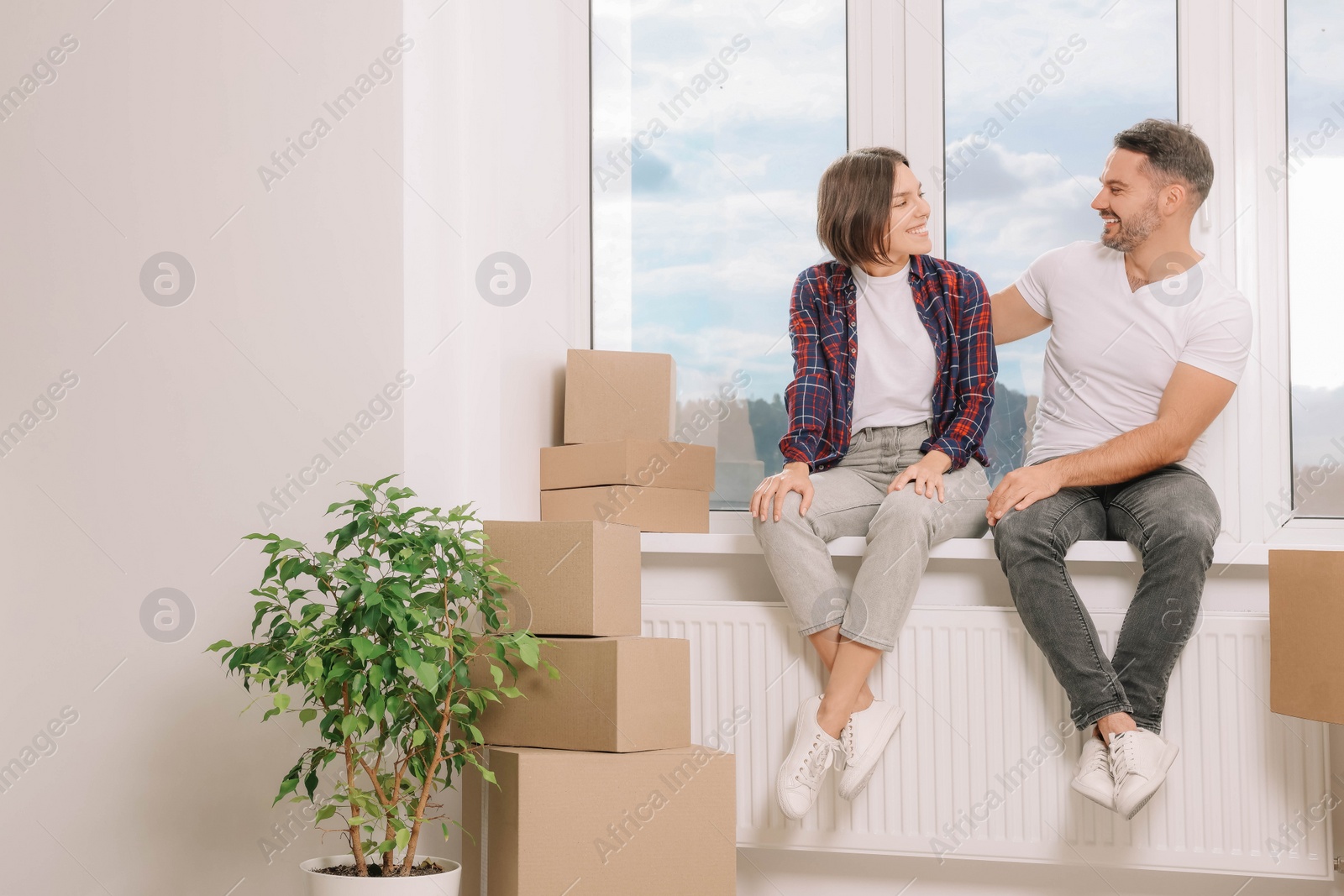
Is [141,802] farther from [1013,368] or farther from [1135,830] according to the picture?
[1013,368]

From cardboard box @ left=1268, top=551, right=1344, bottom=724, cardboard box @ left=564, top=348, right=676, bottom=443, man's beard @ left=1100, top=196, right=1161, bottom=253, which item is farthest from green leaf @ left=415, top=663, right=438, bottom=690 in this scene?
man's beard @ left=1100, top=196, right=1161, bottom=253

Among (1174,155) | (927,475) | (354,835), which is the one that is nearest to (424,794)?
(354,835)

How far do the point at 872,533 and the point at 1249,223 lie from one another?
0.98m

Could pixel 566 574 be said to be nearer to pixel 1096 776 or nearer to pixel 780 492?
pixel 780 492

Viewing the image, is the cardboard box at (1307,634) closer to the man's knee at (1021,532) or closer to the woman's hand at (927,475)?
the man's knee at (1021,532)

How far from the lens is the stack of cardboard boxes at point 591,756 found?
57.0 inches

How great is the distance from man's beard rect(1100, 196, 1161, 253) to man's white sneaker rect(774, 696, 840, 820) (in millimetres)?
1004

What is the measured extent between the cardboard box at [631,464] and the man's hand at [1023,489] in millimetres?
522

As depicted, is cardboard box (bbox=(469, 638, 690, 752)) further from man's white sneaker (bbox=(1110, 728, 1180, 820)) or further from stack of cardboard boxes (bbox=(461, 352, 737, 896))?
man's white sneaker (bbox=(1110, 728, 1180, 820))

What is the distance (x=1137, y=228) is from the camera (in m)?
1.84

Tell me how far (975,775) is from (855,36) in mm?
1477

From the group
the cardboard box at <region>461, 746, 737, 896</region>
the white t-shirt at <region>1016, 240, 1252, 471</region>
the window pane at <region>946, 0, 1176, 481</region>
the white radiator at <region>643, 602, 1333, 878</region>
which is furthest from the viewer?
the window pane at <region>946, 0, 1176, 481</region>

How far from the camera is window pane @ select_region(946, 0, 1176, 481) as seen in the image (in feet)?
6.76

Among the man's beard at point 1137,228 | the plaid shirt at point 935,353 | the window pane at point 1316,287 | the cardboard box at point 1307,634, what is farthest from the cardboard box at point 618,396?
the window pane at point 1316,287
